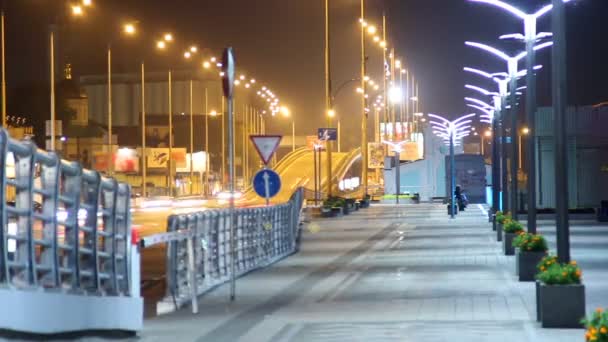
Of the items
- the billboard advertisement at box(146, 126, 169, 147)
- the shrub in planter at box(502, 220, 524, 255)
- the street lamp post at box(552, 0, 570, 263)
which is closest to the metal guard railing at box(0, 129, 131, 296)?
the street lamp post at box(552, 0, 570, 263)

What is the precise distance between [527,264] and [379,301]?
182 inches

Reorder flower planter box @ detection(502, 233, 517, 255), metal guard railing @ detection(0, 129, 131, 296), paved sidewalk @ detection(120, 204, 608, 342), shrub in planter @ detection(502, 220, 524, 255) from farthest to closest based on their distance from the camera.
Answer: flower planter box @ detection(502, 233, 517, 255), shrub in planter @ detection(502, 220, 524, 255), paved sidewalk @ detection(120, 204, 608, 342), metal guard railing @ detection(0, 129, 131, 296)

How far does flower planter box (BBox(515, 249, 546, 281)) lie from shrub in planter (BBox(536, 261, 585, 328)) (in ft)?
27.5

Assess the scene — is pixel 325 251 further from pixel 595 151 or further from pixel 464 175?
pixel 464 175

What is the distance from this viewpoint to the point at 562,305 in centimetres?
1778

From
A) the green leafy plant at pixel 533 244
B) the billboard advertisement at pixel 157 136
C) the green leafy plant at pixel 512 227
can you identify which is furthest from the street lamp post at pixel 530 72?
the billboard advertisement at pixel 157 136

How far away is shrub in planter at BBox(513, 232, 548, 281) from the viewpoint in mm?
26044

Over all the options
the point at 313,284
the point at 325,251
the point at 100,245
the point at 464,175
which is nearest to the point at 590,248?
the point at 325,251

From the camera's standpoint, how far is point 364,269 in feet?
103

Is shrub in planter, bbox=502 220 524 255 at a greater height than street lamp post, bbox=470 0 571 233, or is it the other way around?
street lamp post, bbox=470 0 571 233

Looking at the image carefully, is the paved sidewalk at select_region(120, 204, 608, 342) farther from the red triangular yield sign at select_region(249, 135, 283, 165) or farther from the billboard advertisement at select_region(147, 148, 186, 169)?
the billboard advertisement at select_region(147, 148, 186, 169)

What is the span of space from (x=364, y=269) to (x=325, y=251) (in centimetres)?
810

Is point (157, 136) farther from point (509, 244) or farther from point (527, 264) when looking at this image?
point (527, 264)

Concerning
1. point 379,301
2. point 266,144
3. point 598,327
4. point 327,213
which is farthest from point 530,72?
point 327,213
